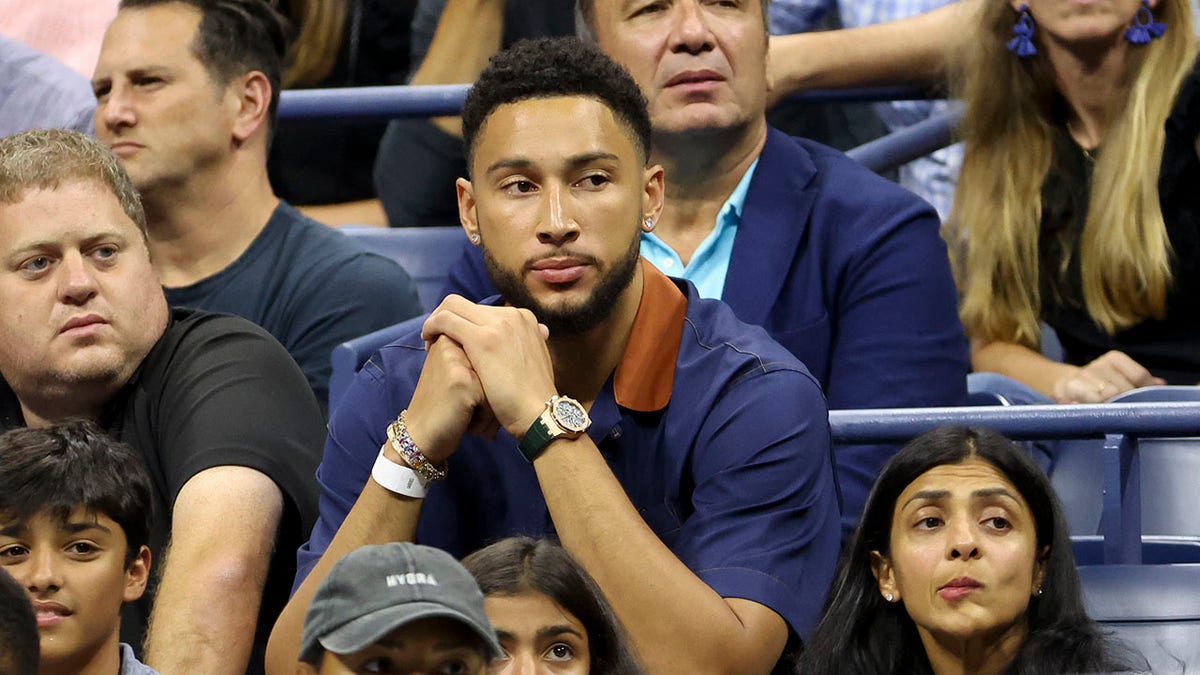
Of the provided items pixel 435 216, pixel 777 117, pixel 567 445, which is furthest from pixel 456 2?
pixel 567 445

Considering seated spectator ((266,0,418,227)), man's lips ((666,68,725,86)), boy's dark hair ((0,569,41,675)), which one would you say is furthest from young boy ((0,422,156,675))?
seated spectator ((266,0,418,227))

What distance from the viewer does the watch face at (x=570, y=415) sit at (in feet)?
8.89

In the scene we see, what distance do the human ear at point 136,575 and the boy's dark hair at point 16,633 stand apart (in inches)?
30.0

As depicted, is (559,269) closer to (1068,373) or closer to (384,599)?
(384,599)

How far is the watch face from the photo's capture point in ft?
8.89

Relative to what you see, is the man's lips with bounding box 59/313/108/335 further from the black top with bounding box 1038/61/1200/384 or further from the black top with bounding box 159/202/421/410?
the black top with bounding box 1038/61/1200/384

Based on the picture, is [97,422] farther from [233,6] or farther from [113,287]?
[233,6]

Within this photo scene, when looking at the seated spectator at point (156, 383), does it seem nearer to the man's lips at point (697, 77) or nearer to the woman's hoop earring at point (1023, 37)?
the man's lips at point (697, 77)

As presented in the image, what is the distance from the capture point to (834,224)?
3.59m

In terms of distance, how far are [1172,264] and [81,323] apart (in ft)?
6.62

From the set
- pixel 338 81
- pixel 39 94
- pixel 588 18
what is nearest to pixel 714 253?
pixel 588 18

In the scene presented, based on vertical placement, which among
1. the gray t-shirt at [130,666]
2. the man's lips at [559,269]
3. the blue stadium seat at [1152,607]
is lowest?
the gray t-shirt at [130,666]

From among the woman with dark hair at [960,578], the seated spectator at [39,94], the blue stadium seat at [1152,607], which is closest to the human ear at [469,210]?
the woman with dark hair at [960,578]

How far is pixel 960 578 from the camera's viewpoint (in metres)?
2.87
